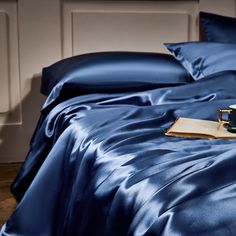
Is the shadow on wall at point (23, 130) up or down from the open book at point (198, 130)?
down

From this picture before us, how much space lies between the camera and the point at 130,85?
6.79ft

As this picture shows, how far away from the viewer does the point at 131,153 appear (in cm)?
125

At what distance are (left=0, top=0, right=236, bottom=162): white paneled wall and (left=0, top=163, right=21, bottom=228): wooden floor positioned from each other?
81 mm

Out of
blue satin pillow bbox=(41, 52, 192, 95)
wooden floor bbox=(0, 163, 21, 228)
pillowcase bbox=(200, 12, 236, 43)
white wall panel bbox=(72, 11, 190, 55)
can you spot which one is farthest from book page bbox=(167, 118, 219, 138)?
white wall panel bbox=(72, 11, 190, 55)

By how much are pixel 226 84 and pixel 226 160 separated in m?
0.90

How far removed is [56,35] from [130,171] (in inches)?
63.0

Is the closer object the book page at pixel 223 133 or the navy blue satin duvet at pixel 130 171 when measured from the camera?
the navy blue satin duvet at pixel 130 171

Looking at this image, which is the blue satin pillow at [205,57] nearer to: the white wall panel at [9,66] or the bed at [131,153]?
the bed at [131,153]

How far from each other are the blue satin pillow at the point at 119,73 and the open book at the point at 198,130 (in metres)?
0.64

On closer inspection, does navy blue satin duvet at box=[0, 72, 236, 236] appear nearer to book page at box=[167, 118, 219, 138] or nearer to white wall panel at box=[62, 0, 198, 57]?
book page at box=[167, 118, 219, 138]

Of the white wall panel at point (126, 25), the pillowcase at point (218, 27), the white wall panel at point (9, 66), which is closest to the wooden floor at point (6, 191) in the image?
the white wall panel at point (9, 66)

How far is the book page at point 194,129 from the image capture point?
4.42ft

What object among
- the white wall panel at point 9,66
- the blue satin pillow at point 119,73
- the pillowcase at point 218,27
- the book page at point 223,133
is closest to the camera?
the book page at point 223,133

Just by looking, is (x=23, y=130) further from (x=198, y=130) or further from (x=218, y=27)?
(x=198, y=130)
